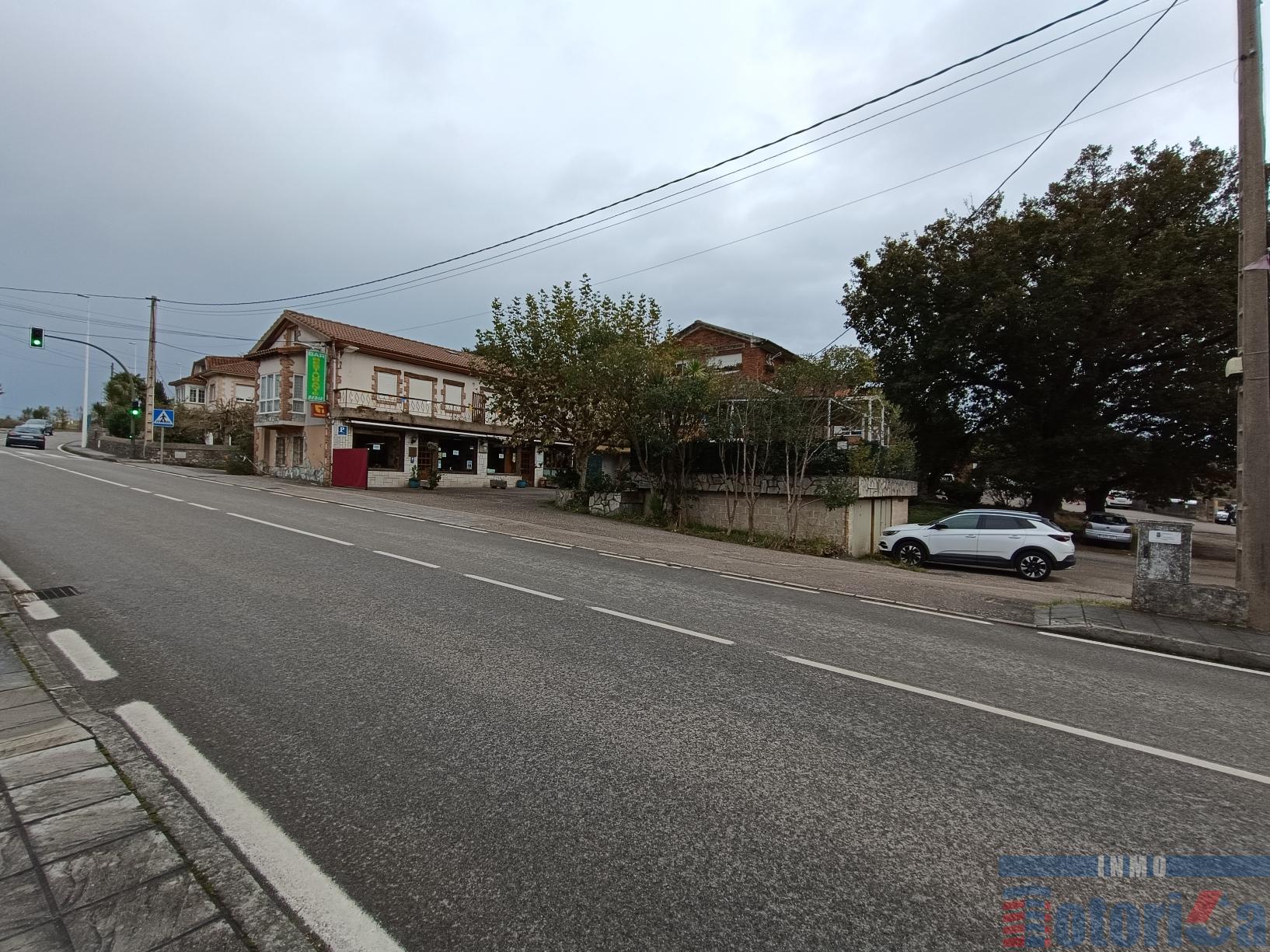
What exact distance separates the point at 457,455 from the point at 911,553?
2352 cm

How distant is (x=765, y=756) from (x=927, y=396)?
2850 centimetres

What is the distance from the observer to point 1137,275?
23.6 metres

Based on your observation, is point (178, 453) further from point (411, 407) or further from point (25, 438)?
point (411, 407)

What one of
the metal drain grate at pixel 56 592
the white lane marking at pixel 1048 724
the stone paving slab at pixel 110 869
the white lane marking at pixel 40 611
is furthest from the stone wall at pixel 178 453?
the white lane marking at pixel 1048 724

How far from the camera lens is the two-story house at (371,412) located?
91.4 ft

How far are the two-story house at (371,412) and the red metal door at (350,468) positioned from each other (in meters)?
0.04

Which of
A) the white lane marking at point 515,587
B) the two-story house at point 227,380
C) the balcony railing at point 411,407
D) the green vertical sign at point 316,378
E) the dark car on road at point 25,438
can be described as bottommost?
the white lane marking at point 515,587

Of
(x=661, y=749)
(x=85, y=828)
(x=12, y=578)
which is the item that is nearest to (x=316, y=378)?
(x=12, y=578)

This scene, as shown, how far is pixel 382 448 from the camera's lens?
2947 centimetres

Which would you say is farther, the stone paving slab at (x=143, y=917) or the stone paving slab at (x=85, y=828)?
the stone paving slab at (x=85, y=828)

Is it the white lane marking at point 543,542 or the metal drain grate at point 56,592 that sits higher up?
the metal drain grate at point 56,592

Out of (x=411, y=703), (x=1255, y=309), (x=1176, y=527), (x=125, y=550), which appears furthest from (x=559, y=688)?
(x=1255, y=309)

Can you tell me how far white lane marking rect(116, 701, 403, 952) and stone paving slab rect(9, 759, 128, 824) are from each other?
252 millimetres

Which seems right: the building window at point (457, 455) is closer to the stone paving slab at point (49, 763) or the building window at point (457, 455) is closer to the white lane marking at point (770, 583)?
the white lane marking at point (770, 583)
